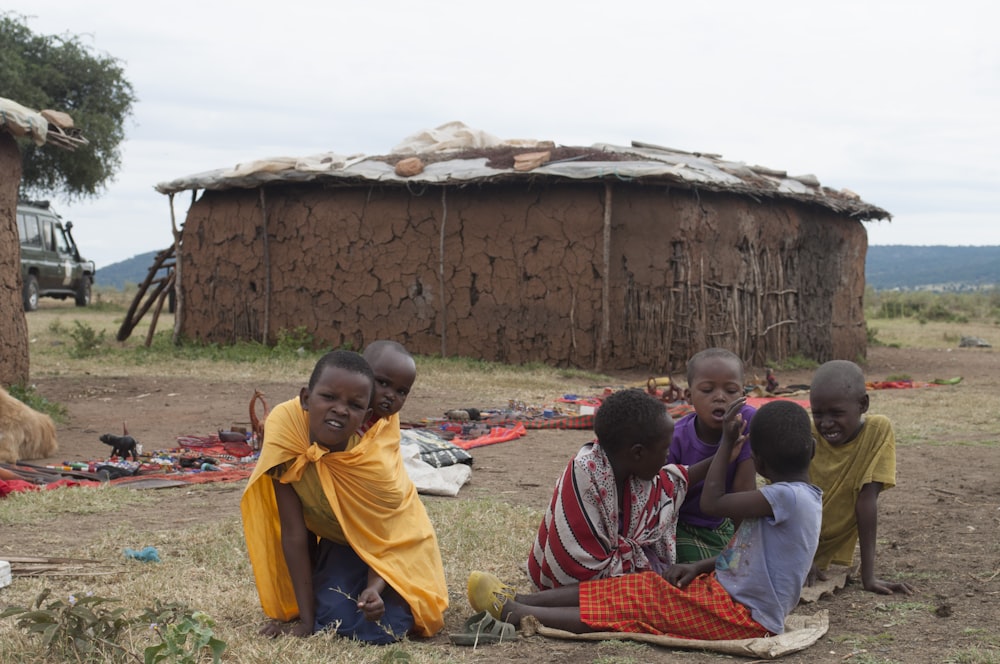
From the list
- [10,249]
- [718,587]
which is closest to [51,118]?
[10,249]

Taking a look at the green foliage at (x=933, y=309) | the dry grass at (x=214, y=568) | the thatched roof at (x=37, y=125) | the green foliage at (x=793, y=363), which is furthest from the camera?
the green foliage at (x=933, y=309)

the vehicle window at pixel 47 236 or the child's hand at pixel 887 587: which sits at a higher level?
the vehicle window at pixel 47 236

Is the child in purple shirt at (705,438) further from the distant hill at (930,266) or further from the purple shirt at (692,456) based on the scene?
the distant hill at (930,266)

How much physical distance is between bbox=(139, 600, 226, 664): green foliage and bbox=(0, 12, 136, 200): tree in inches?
948

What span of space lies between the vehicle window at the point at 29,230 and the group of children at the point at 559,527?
18.4 meters

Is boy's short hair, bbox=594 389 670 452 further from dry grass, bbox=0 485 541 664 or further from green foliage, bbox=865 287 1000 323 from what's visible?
green foliage, bbox=865 287 1000 323

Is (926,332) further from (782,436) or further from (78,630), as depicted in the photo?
(78,630)

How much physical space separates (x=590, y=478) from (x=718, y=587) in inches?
21.6

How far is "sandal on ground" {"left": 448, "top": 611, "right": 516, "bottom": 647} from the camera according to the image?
3295mm

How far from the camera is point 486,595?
3.43m

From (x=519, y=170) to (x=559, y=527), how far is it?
8.80 m

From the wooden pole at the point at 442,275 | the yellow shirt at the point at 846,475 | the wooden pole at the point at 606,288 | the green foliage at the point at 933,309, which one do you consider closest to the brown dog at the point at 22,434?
the yellow shirt at the point at 846,475

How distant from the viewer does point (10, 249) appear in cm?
836

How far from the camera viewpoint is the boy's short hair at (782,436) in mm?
3361
